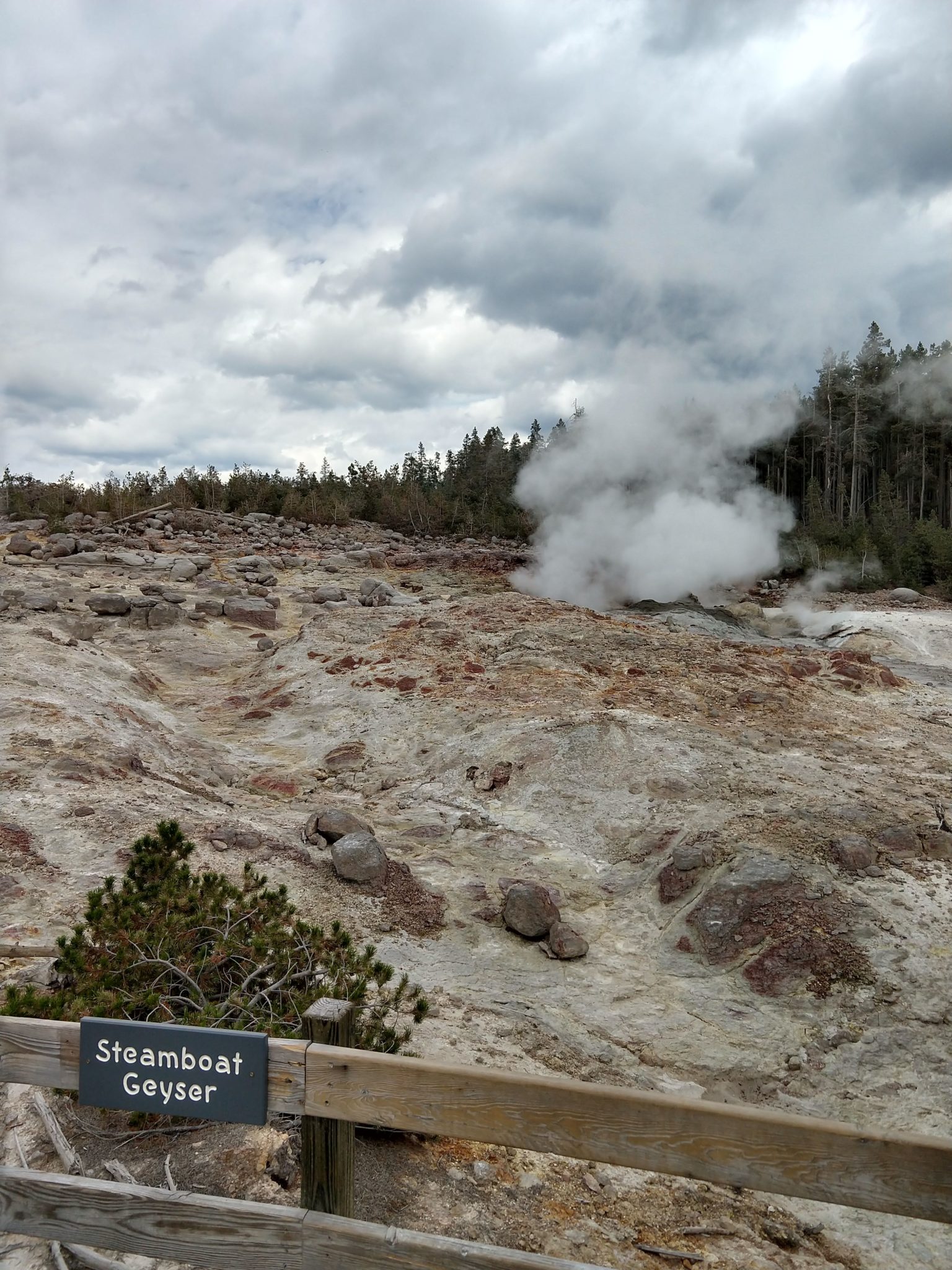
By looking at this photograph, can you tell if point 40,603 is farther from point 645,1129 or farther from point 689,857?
point 645,1129

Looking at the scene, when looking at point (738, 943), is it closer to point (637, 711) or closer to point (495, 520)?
point (637, 711)

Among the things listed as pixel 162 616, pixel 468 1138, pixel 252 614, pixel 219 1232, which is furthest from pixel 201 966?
pixel 252 614

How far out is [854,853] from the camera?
24.6 ft

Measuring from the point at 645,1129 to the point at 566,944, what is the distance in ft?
14.9

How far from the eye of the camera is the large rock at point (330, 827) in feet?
27.0

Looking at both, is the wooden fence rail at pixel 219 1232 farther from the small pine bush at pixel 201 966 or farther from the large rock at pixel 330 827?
the large rock at pixel 330 827

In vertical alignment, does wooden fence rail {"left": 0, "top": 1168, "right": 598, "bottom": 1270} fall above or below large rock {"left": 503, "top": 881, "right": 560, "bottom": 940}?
above

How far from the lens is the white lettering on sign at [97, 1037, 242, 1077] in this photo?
8.04 ft

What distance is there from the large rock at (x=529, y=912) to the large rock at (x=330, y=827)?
181 cm

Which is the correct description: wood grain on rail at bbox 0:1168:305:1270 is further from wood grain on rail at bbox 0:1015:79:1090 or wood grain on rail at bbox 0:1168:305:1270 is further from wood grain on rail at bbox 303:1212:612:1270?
wood grain on rail at bbox 0:1015:79:1090

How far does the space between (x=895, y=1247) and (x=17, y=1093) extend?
4302 millimetres

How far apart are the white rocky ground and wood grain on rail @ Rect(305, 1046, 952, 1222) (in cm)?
128

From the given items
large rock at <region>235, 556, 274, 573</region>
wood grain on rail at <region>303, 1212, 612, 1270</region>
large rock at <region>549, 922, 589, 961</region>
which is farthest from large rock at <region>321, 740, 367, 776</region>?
large rock at <region>235, 556, 274, 573</region>

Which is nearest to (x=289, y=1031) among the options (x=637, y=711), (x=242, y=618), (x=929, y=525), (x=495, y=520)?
(x=637, y=711)
